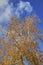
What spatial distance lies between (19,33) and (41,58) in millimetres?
2976

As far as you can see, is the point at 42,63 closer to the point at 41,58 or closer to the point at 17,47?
the point at 41,58

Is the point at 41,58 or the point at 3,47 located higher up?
the point at 3,47

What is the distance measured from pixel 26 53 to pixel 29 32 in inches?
81.0

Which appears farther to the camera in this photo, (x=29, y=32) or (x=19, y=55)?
(x=29, y=32)

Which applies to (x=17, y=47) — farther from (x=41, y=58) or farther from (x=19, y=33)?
(x=41, y=58)

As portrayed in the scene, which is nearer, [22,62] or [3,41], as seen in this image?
[22,62]

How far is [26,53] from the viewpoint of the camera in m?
15.0

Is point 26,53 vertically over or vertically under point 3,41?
under

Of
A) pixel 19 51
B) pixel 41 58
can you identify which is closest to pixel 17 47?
pixel 19 51

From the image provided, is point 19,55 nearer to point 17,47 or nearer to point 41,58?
point 17,47

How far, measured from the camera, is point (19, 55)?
14.7 meters

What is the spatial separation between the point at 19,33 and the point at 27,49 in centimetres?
158

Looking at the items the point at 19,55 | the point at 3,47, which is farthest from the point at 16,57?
the point at 3,47

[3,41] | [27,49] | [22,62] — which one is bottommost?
[22,62]
